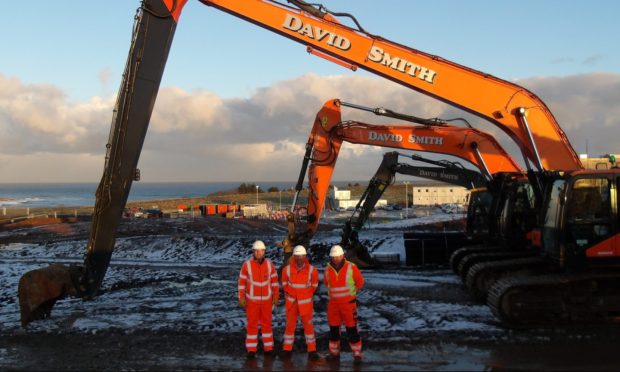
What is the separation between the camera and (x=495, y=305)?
9.27m

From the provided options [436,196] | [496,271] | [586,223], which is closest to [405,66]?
[496,271]

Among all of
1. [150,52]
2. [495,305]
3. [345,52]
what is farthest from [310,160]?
[495,305]

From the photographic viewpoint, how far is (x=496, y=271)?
10.9 metres

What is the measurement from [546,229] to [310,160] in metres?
6.56

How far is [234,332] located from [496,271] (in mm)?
4849

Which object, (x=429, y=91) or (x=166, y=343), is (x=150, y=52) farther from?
(x=429, y=91)

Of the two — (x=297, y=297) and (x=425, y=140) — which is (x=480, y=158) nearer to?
(x=425, y=140)

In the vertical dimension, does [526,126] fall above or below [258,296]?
above

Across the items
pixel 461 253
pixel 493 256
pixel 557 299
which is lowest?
pixel 557 299

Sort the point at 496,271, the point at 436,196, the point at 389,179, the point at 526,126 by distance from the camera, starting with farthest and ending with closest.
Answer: the point at 436,196, the point at 389,179, the point at 526,126, the point at 496,271

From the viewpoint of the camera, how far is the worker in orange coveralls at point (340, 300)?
8211 mm

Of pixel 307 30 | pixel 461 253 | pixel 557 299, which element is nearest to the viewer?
pixel 557 299

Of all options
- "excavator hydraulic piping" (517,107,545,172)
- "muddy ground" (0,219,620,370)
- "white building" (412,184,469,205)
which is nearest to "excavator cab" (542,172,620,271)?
"muddy ground" (0,219,620,370)

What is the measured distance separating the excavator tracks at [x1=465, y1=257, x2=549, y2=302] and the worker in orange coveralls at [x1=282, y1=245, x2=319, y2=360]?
3.78 m
